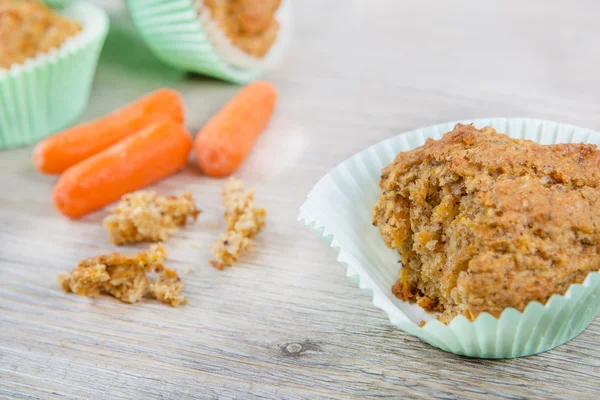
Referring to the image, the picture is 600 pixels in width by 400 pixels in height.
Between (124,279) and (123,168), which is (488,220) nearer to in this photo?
(124,279)

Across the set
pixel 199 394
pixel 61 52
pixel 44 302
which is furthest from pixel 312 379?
pixel 61 52

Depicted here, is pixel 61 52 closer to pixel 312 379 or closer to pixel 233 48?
pixel 233 48

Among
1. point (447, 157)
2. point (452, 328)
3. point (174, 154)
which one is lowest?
point (174, 154)

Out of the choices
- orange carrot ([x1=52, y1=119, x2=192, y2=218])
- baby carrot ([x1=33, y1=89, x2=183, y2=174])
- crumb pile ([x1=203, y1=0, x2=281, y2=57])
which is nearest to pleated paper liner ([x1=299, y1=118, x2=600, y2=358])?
orange carrot ([x1=52, y1=119, x2=192, y2=218])

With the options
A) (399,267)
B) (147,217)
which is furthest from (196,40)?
(399,267)

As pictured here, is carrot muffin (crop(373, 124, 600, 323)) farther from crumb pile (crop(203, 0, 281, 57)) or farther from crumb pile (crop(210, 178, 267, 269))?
crumb pile (crop(203, 0, 281, 57))

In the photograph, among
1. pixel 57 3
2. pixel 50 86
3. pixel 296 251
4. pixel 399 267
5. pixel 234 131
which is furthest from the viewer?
pixel 57 3
